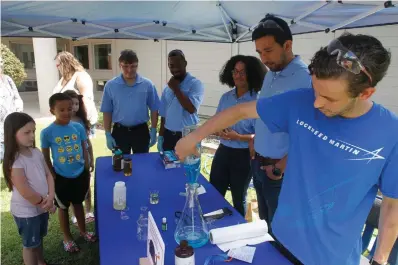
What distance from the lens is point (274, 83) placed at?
2.15m

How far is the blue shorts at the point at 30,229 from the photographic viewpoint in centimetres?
219

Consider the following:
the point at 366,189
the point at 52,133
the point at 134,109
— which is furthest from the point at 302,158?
the point at 134,109

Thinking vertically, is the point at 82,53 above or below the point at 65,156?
above

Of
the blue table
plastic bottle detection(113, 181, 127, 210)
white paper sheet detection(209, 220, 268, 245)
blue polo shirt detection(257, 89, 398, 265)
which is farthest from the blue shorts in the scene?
blue polo shirt detection(257, 89, 398, 265)

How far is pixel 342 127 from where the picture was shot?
115 centimetres

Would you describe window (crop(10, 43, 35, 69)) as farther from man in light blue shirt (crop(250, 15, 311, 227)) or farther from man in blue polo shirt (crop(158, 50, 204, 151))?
man in light blue shirt (crop(250, 15, 311, 227))

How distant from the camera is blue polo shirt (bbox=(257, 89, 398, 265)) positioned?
110cm

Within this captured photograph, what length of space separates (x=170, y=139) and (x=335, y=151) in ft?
8.44

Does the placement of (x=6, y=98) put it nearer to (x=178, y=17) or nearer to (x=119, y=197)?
(x=178, y=17)

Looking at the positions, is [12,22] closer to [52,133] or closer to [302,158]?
[52,133]

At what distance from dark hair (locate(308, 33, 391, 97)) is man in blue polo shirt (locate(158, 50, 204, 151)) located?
2.45 m

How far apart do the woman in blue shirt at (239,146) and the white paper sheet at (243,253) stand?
1342 millimetres

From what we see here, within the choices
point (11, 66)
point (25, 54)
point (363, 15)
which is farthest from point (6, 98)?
point (25, 54)

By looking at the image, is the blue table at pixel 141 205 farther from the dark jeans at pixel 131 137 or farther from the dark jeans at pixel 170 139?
the dark jeans at pixel 131 137
